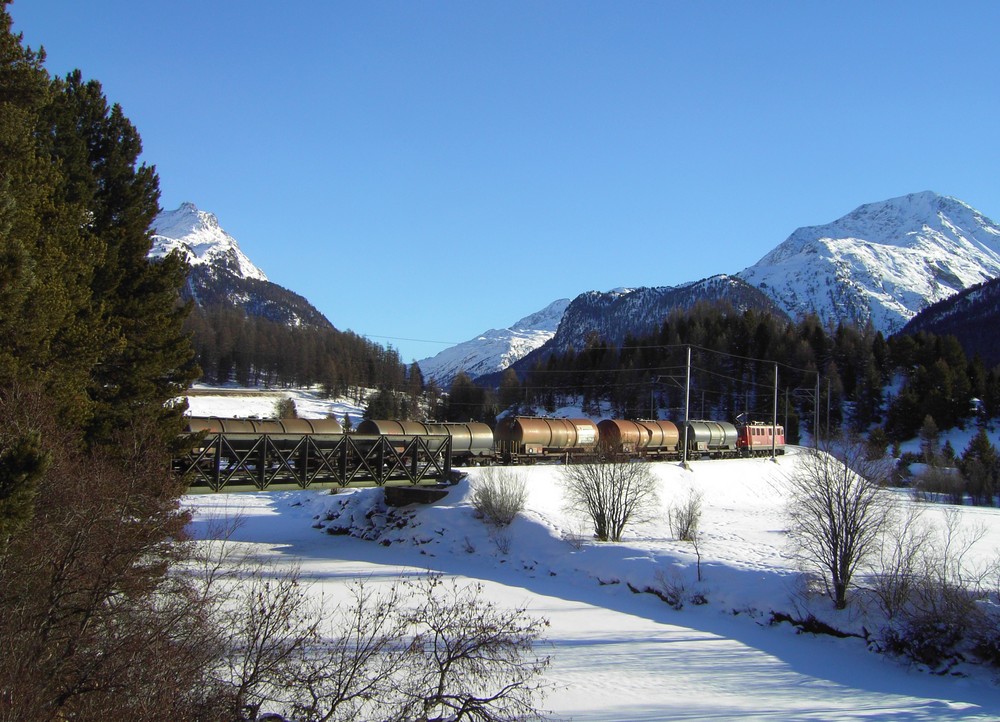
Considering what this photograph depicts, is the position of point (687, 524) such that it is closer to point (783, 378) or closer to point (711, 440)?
point (711, 440)

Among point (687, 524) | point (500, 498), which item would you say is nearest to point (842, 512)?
point (687, 524)

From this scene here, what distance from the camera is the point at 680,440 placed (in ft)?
202

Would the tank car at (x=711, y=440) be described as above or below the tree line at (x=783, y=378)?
below

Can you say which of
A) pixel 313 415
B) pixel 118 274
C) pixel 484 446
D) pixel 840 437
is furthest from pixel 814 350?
pixel 118 274

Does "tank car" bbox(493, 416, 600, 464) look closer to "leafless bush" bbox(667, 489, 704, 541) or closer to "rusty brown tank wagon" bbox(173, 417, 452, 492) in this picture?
"rusty brown tank wagon" bbox(173, 417, 452, 492)

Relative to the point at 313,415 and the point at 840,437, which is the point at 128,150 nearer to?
the point at 840,437

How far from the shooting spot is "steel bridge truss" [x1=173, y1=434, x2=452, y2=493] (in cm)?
3406

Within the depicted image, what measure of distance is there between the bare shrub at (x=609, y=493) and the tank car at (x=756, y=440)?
32802mm

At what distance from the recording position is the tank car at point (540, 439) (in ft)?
160

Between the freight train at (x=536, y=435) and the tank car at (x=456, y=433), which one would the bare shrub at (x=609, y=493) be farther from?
the tank car at (x=456, y=433)

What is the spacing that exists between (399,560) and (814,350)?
4021 inches

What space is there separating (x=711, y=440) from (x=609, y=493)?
94.1 ft

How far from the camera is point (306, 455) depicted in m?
36.7

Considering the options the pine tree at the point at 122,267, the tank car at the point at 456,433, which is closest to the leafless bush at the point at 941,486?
the tank car at the point at 456,433
